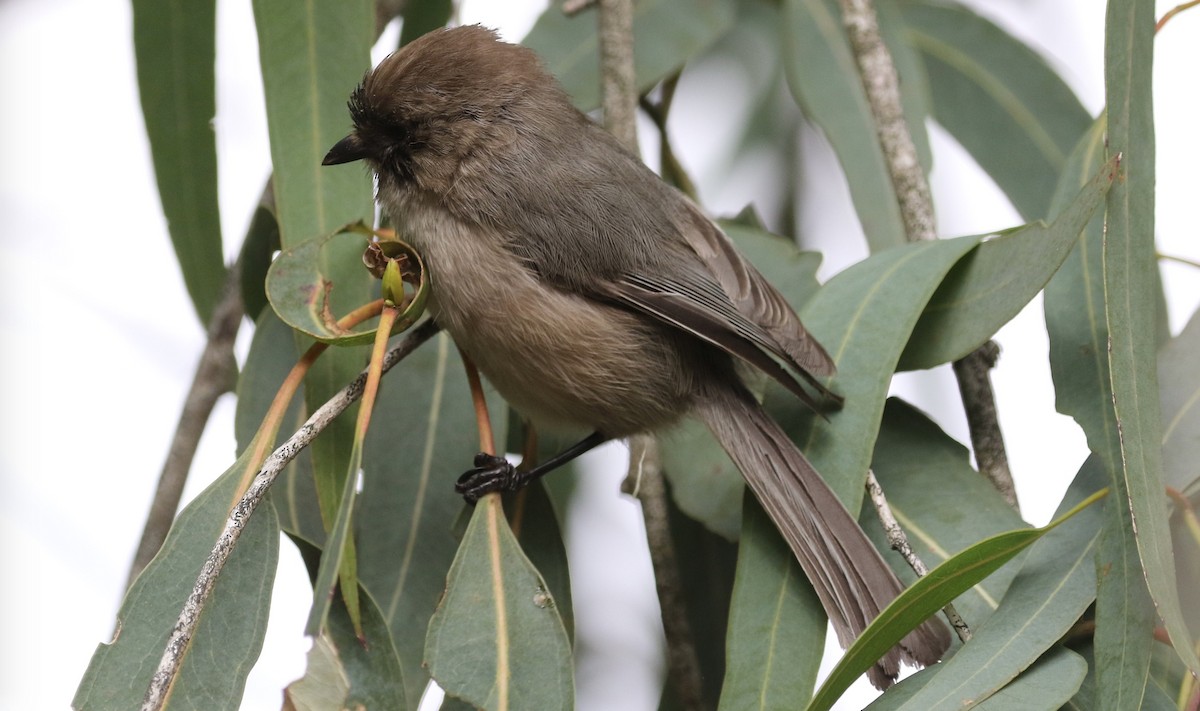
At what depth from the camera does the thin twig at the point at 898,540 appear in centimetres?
180

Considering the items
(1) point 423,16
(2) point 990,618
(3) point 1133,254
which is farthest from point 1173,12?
(1) point 423,16

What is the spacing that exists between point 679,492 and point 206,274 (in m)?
1.16

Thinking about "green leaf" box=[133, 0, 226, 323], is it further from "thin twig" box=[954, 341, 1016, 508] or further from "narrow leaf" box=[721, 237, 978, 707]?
"thin twig" box=[954, 341, 1016, 508]

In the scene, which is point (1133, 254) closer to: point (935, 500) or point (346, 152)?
point (935, 500)

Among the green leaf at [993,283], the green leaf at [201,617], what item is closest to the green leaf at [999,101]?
the green leaf at [993,283]

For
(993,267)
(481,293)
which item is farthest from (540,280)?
(993,267)

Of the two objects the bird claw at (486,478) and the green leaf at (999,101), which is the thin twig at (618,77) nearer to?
the bird claw at (486,478)

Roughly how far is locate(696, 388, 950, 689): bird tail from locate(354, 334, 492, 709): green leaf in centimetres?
55

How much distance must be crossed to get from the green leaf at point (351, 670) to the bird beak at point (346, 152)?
810mm

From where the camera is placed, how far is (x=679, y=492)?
2254 mm

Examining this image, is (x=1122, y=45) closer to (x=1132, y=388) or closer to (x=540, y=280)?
(x=1132, y=388)

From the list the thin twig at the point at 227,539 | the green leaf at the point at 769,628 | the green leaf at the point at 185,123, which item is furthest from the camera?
the green leaf at the point at 185,123

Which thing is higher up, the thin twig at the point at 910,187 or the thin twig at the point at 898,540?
the thin twig at the point at 910,187

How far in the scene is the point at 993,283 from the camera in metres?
2.07
